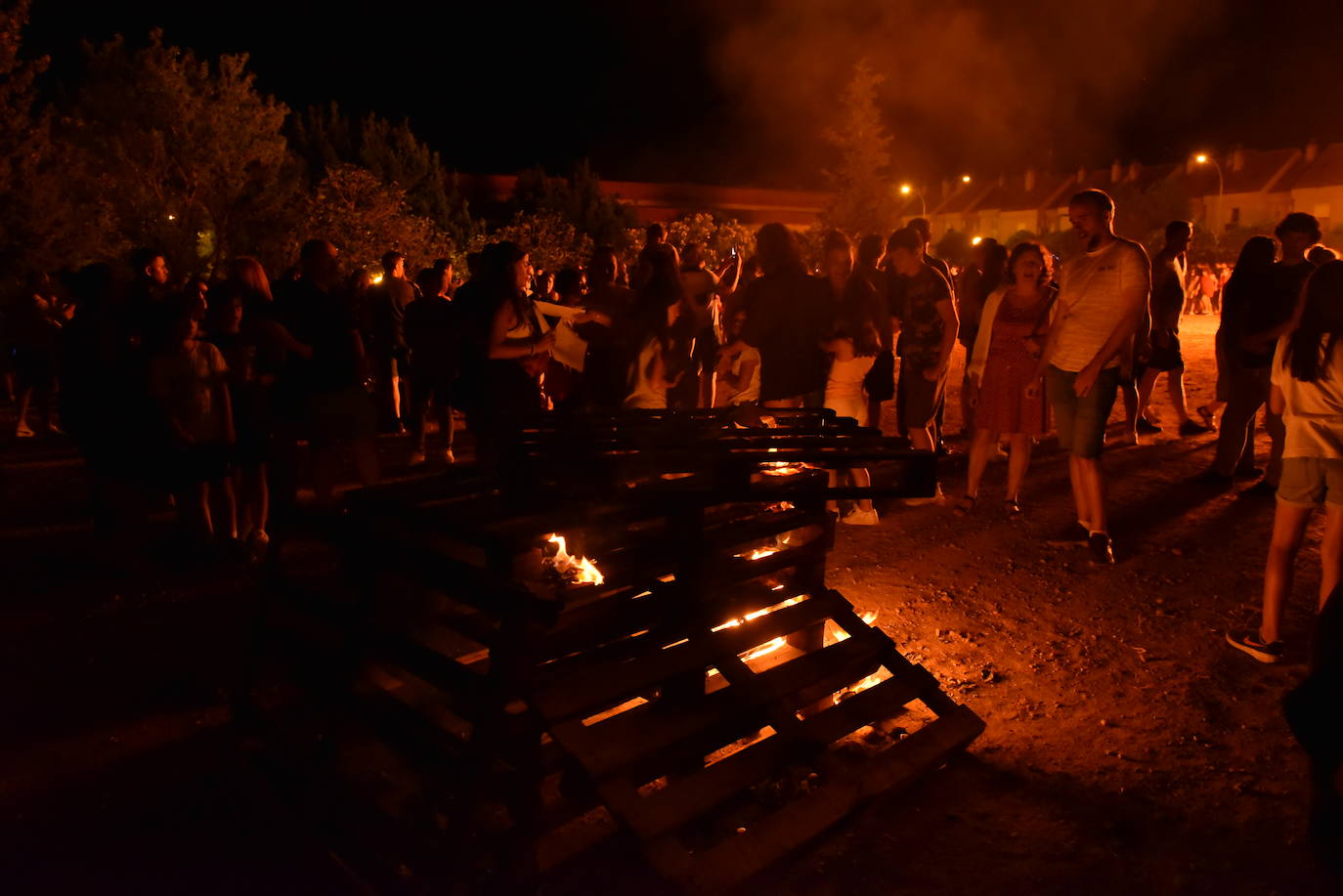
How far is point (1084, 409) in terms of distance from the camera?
555cm

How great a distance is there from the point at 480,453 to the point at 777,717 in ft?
10.3

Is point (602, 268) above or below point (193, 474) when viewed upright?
above

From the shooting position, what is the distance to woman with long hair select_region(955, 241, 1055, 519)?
635 centimetres

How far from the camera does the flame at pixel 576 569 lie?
2998mm

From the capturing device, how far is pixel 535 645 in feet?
8.59

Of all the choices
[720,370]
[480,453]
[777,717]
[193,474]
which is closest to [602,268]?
[720,370]

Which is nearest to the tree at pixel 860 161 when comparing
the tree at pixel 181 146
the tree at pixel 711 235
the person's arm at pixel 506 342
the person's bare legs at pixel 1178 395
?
the tree at pixel 711 235

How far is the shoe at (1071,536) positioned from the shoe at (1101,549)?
24 centimetres

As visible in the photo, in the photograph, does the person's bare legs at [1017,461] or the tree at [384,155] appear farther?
the tree at [384,155]

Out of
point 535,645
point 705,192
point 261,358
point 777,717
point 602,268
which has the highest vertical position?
point 705,192

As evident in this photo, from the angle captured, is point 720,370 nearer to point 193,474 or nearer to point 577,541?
point 193,474

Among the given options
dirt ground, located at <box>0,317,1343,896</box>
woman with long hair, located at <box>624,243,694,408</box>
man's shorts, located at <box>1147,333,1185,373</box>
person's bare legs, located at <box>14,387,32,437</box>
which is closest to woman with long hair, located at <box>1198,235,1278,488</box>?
dirt ground, located at <box>0,317,1343,896</box>

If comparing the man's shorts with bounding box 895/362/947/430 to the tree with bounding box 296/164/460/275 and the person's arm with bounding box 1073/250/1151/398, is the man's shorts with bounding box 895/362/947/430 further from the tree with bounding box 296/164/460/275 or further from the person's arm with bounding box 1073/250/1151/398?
the tree with bounding box 296/164/460/275

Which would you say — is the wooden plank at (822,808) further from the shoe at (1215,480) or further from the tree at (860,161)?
the tree at (860,161)
